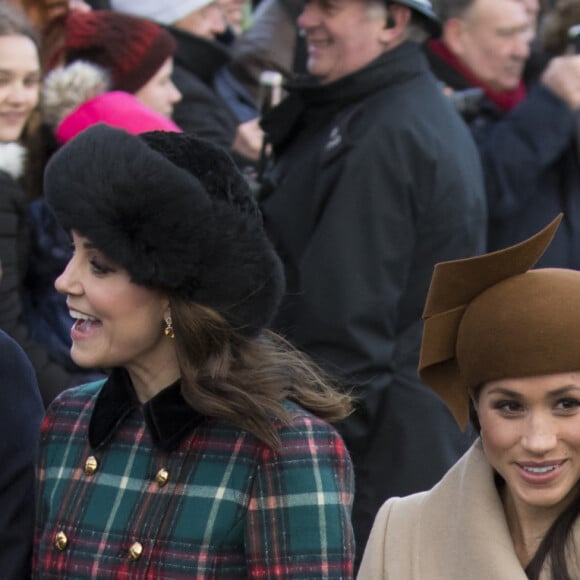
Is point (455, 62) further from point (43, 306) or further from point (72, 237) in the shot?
point (72, 237)

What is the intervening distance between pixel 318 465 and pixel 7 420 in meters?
0.77

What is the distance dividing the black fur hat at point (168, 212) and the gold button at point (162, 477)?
33 centimetres

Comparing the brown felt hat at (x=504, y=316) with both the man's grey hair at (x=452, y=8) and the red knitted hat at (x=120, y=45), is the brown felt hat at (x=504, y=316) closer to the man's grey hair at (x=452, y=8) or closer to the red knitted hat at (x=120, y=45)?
the red knitted hat at (x=120, y=45)

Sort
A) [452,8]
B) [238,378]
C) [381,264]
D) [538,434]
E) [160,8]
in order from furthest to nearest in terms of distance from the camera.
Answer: [160,8] → [452,8] → [381,264] → [238,378] → [538,434]

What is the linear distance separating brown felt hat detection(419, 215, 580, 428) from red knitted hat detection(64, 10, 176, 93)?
Result: 2769 millimetres

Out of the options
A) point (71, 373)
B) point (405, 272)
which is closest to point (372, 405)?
point (405, 272)

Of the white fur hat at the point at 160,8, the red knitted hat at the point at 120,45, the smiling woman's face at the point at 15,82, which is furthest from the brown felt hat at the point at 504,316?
the white fur hat at the point at 160,8

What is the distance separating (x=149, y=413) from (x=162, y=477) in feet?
0.47

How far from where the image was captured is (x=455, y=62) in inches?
243

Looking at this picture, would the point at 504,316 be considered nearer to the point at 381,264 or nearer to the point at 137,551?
the point at 137,551

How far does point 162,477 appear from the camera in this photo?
9.85ft

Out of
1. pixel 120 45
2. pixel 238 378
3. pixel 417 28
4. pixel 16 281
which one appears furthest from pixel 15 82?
pixel 238 378

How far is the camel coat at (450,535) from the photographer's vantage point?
3.03m

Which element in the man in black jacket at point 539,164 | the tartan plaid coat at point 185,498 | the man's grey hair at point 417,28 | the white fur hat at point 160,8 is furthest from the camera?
the white fur hat at point 160,8
